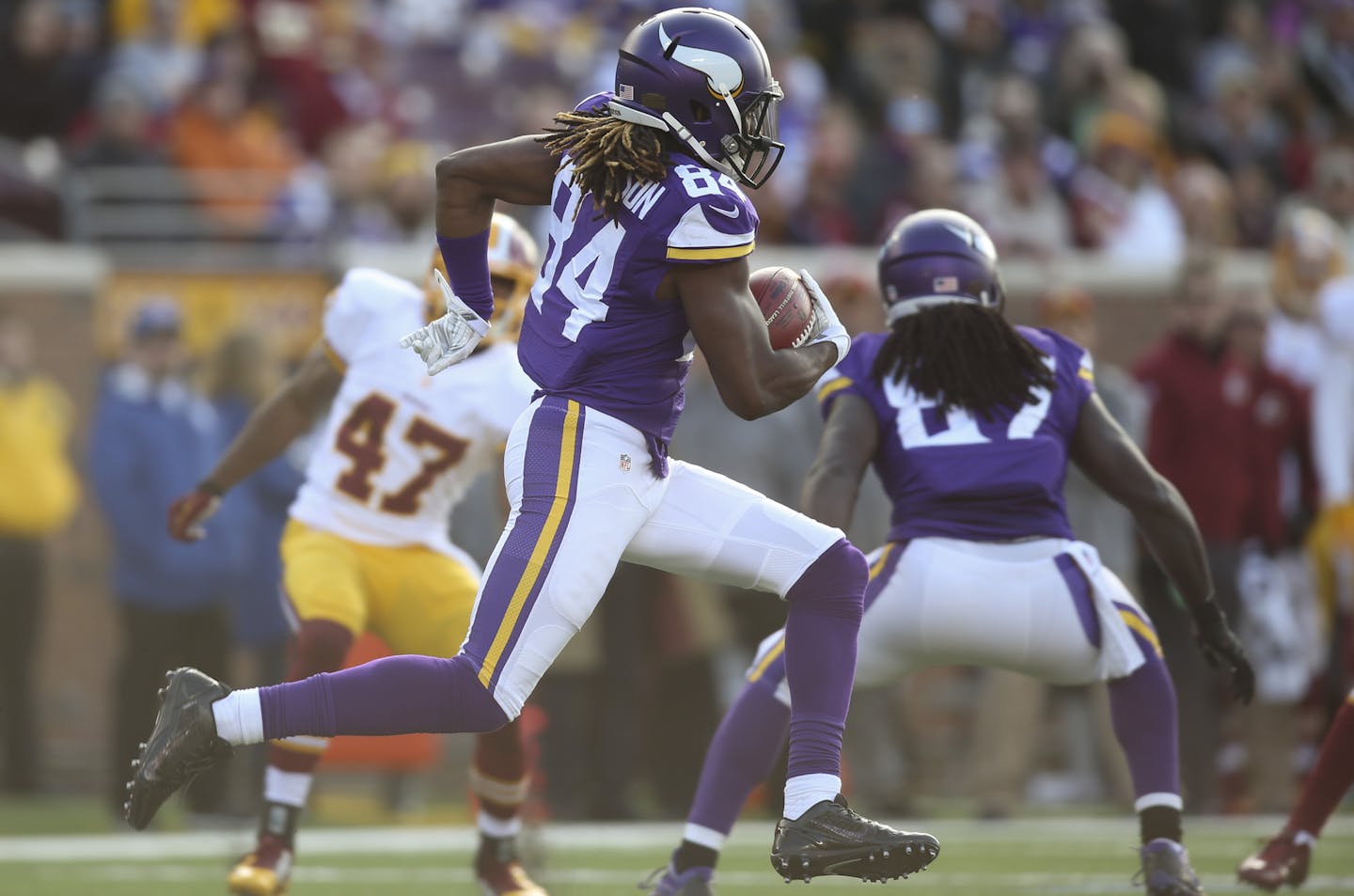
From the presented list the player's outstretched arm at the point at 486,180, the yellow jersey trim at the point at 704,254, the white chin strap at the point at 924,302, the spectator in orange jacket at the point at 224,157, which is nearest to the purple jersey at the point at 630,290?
the yellow jersey trim at the point at 704,254

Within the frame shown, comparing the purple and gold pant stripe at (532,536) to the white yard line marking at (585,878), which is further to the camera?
the white yard line marking at (585,878)

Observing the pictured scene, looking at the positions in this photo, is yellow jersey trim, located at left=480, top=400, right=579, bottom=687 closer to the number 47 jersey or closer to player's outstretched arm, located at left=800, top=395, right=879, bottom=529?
player's outstretched arm, located at left=800, top=395, right=879, bottom=529

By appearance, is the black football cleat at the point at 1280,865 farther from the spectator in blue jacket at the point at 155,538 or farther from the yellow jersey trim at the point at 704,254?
the spectator in blue jacket at the point at 155,538

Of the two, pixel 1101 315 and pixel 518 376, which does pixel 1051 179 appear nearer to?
pixel 1101 315

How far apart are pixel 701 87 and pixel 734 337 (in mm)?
554

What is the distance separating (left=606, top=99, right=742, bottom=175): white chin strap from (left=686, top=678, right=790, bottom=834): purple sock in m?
1.43

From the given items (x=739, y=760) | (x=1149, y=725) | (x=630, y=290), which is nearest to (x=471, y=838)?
(x=739, y=760)

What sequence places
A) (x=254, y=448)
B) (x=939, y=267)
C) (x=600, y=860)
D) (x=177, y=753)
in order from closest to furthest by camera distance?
(x=177, y=753) → (x=939, y=267) → (x=254, y=448) → (x=600, y=860)

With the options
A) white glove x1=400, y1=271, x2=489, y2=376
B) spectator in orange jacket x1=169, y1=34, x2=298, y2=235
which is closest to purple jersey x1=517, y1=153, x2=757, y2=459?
white glove x1=400, y1=271, x2=489, y2=376

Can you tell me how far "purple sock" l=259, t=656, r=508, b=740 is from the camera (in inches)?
174

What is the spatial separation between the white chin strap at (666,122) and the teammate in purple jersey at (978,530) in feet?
3.54

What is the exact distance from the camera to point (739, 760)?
5281mm

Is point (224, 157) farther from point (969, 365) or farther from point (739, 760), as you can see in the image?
point (739, 760)

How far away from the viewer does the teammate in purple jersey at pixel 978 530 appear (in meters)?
5.31
